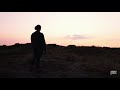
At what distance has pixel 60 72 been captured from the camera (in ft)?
42.6
